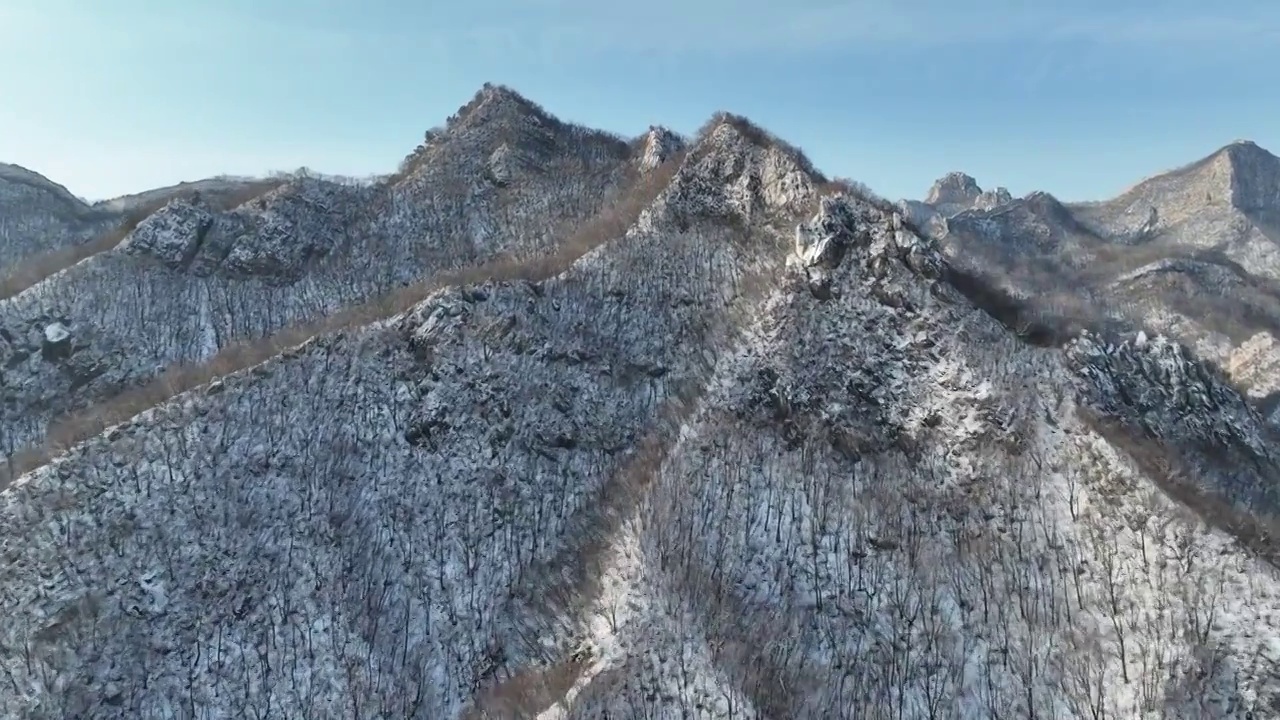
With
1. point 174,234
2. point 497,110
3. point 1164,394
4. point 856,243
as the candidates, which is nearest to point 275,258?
point 174,234

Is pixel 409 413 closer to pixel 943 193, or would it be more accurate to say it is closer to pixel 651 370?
pixel 651 370

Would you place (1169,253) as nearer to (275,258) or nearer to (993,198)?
(993,198)

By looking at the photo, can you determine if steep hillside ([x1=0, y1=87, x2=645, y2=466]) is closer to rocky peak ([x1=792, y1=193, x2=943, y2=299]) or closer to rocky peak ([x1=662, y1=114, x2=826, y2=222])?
rocky peak ([x1=662, y1=114, x2=826, y2=222])

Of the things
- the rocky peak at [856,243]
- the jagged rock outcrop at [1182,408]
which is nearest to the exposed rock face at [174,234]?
the rocky peak at [856,243]

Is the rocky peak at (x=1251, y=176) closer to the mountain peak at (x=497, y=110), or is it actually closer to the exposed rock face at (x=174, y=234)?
the mountain peak at (x=497, y=110)

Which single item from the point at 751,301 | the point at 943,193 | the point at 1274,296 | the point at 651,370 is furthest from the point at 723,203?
the point at 943,193

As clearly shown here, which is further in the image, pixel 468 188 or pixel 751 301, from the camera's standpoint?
pixel 468 188

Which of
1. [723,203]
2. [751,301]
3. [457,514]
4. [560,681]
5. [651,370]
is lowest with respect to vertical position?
[560,681]
